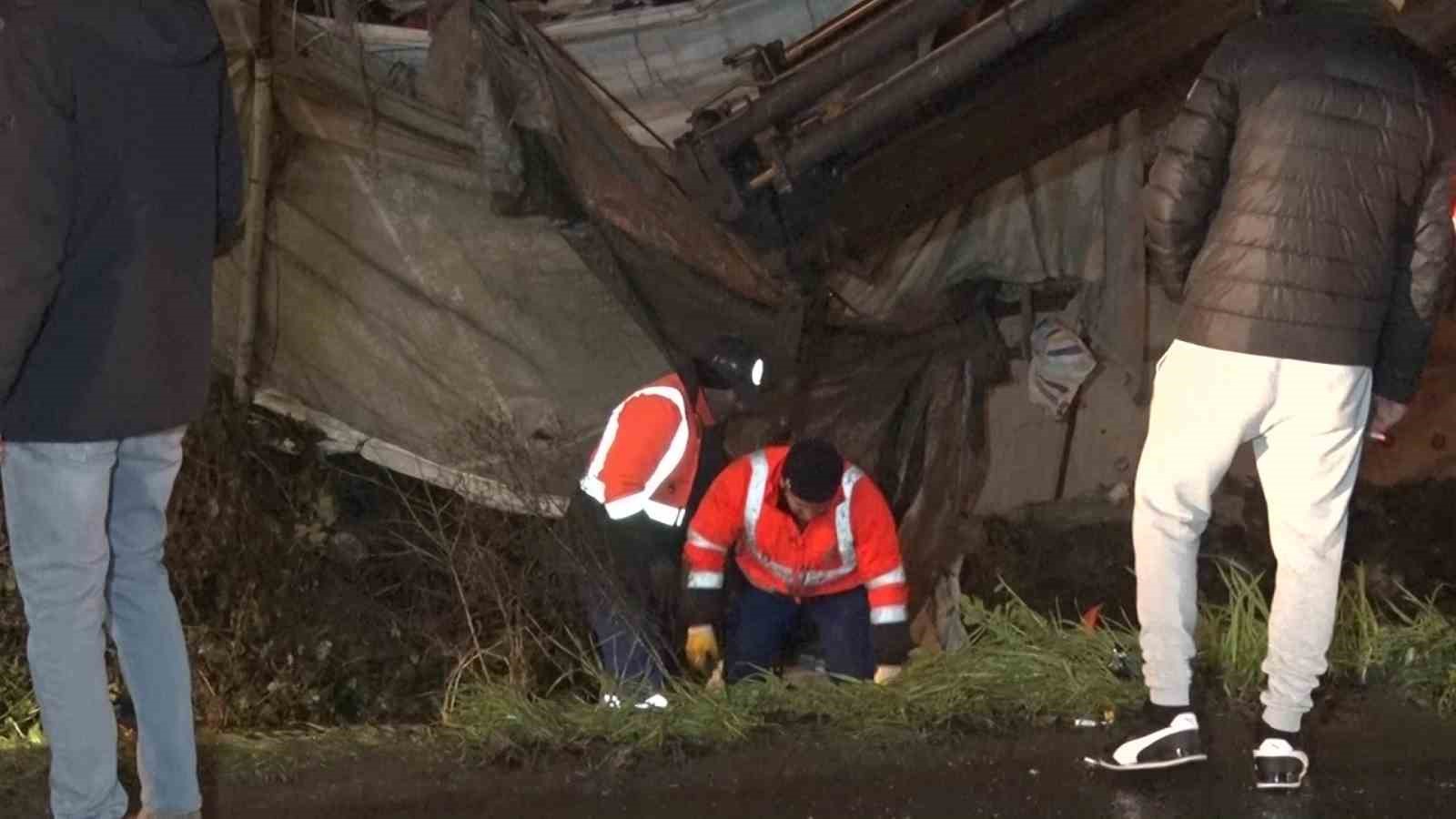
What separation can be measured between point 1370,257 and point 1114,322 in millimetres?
2829

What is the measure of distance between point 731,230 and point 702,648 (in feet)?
5.07

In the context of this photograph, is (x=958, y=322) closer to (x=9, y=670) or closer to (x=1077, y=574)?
(x=1077, y=574)

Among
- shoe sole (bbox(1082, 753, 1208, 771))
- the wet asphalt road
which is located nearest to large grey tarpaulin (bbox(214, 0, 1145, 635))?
the wet asphalt road

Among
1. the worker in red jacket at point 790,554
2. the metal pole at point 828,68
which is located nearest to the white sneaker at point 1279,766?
the worker in red jacket at point 790,554

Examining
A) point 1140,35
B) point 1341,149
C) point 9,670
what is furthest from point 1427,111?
point 9,670

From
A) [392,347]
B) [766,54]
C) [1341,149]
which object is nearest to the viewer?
[1341,149]

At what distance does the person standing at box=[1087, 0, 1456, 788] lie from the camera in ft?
12.5

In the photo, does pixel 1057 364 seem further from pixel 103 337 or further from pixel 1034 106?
pixel 103 337

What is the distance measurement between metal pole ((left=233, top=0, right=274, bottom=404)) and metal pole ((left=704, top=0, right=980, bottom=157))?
177cm

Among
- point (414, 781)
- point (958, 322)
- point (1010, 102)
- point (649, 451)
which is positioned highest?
point (1010, 102)

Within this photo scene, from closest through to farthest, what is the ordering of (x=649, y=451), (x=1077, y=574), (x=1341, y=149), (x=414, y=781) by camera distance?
1. (x=1341, y=149)
2. (x=414, y=781)
3. (x=649, y=451)
4. (x=1077, y=574)

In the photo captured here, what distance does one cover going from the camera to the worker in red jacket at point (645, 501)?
572cm

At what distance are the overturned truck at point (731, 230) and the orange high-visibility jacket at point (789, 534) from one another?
49 cm

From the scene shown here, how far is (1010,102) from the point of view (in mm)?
5758
